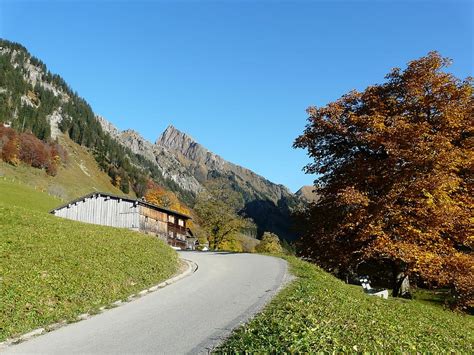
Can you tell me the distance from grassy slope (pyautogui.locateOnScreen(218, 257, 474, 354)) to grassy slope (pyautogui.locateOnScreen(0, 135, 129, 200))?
328ft

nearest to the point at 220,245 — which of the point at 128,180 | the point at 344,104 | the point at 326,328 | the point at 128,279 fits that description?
the point at 344,104

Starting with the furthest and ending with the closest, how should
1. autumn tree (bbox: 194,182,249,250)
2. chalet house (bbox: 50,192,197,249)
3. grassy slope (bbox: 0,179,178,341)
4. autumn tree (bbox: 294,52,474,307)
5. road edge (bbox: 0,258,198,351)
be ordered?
autumn tree (bbox: 194,182,249,250), chalet house (bbox: 50,192,197,249), autumn tree (bbox: 294,52,474,307), grassy slope (bbox: 0,179,178,341), road edge (bbox: 0,258,198,351)

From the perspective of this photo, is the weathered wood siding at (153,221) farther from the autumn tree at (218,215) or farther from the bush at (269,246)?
the bush at (269,246)

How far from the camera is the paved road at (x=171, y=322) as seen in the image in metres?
10.6

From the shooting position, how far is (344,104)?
28547 millimetres

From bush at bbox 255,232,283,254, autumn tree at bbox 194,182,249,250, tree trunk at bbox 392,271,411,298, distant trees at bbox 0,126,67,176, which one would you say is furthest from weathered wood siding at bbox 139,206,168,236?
distant trees at bbox 0,126,67,176

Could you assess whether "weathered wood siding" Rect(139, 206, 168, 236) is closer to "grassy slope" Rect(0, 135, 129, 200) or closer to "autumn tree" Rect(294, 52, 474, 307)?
"autumn tree" Rect(294, 52, 474, 307)

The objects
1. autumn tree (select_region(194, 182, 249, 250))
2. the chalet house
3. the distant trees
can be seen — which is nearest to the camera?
the chalet house

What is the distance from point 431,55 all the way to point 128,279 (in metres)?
21.9

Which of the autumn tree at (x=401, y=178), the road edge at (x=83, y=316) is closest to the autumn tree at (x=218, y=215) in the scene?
the autumn tree at (x=401, y=178)

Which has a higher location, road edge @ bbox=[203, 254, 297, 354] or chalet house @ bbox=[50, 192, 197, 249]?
chalet house @ bbox=[50, 192, 197, 249]

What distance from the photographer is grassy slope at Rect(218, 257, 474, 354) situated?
913 centimetres

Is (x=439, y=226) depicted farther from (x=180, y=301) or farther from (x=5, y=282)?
(x=5, y=282)

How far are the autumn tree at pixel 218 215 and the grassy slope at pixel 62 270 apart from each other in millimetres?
51223
